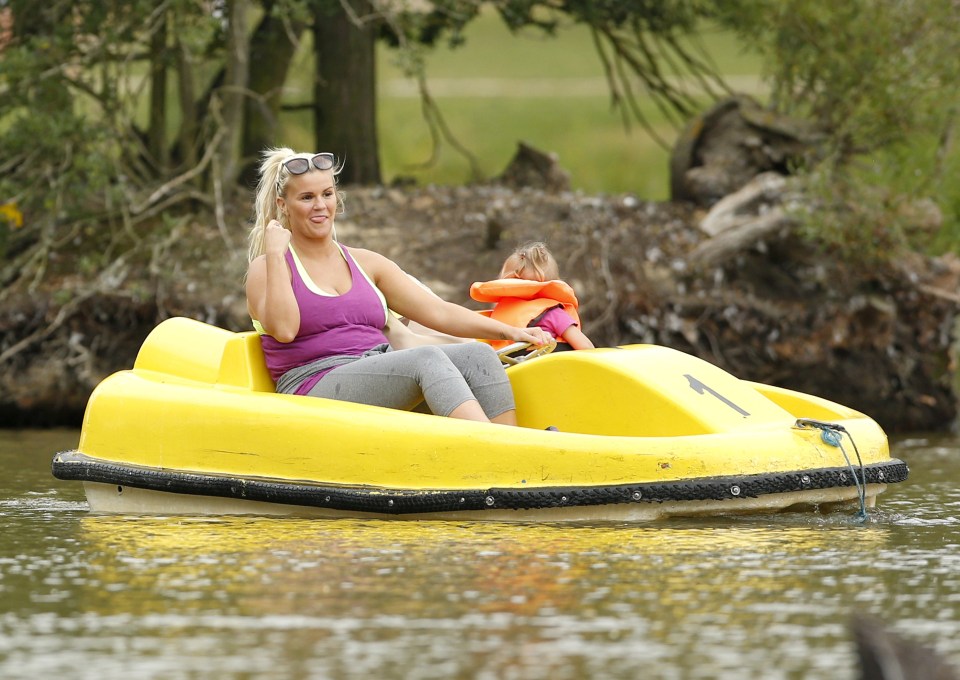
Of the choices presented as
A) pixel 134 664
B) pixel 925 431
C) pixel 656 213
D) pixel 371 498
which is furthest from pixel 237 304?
pixel 134 664

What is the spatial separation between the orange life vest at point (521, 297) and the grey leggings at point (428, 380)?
0.51 m

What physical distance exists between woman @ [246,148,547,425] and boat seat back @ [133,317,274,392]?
0.26 feet

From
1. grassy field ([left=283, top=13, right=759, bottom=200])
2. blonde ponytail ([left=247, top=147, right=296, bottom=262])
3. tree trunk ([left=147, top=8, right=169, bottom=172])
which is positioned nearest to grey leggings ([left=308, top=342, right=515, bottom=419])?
blonde ponytail ([left=247, top=147, right=296, bottom=262])

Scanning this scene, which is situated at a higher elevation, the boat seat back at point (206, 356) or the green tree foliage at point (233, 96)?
the green tree foliage at point (233, 96)

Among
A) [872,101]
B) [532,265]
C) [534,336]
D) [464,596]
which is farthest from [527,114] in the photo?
[464,596]

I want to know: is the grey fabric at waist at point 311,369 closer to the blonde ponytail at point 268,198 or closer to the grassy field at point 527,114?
the blonde ponytail at point 268,198

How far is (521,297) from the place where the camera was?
279 inches

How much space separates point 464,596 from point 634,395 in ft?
5.97

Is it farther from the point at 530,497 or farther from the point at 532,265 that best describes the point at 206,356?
the point at 530,497

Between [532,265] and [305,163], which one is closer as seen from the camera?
[305,163]

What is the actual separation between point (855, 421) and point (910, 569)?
138cm

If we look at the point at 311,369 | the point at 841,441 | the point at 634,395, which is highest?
the point at 311,369

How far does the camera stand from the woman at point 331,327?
21.1 ft

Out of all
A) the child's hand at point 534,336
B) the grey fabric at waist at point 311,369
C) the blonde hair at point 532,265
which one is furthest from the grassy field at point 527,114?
the grey fabric at waist at point 311,369
